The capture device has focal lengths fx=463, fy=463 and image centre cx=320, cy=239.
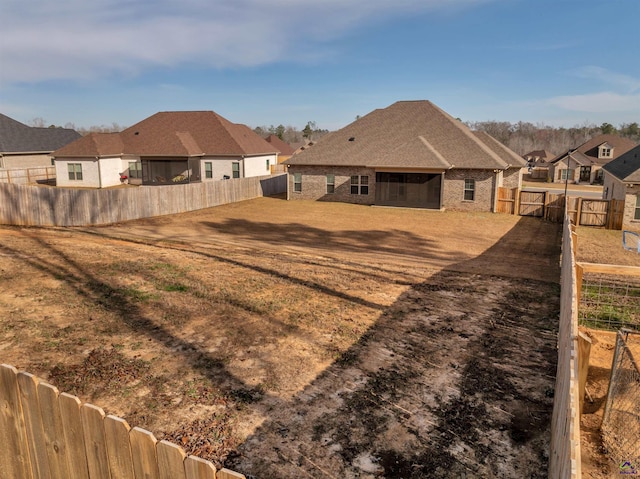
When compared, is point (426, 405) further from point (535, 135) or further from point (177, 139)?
point (535, 135)

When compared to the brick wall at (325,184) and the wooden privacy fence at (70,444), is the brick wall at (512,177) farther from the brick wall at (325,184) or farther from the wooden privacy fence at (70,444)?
the wooden privacy fence at (70,444)

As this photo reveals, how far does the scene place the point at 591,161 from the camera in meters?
63.6

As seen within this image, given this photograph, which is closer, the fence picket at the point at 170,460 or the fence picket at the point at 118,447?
the fence picket at the point at 170,460

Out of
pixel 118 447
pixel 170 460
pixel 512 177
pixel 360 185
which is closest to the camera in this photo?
pixel 170 460

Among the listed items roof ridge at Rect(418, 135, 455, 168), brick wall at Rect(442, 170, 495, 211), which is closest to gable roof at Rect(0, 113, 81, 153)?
roof ridge at Rect(418, 135, 455, 168)

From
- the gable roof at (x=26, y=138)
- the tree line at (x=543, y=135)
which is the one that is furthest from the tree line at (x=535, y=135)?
the gable roof at (x=26, y=138)

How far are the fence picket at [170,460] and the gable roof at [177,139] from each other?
135ft

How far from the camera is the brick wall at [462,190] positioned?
104ft

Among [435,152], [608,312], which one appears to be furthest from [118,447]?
[435,152]

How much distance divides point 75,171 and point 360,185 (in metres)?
27.1

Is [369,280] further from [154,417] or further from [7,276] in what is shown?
[7,276]

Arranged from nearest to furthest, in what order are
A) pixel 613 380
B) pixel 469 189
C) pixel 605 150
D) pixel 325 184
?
1. pixel 613 380
2. pixel 469 189
3. pixel 325 184
4. pixel 605 150

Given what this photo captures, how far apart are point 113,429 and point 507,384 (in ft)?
20.5

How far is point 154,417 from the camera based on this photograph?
629 cm
